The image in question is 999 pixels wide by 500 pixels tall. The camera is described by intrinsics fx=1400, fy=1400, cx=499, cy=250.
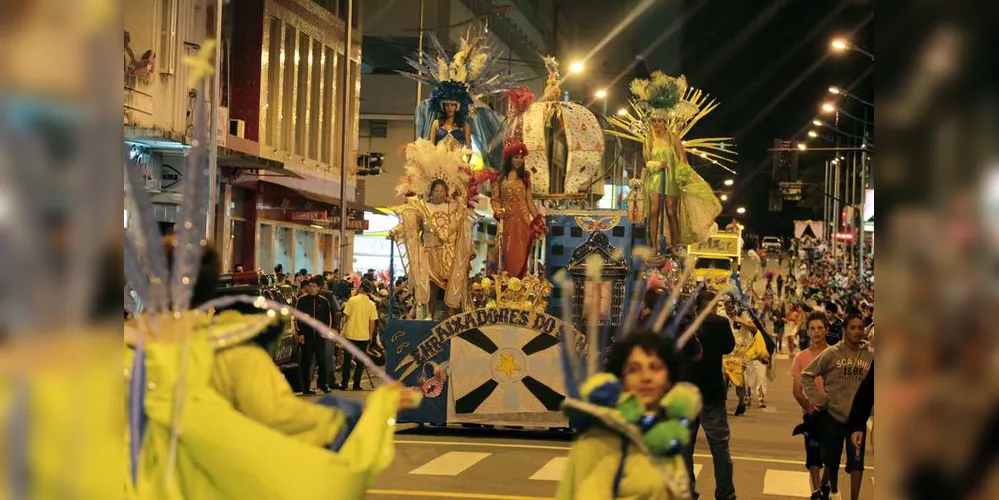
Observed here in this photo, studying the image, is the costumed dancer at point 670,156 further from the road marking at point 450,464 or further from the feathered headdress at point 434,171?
the road marking at point 450,464

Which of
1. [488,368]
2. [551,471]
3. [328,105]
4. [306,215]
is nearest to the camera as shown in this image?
[551,471]

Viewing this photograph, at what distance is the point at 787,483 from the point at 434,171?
23.6ft

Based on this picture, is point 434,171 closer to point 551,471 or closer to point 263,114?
point 551,471

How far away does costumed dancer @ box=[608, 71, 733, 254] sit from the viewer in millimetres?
21547

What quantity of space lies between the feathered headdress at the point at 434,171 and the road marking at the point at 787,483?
6290 mm

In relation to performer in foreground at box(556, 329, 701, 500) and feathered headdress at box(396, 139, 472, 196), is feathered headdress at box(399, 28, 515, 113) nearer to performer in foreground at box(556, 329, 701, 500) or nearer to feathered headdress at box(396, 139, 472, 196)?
feathered headdress at box(396, 139, 472, 196)

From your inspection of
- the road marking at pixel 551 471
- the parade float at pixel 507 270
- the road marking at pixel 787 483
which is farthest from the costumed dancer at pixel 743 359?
the road marking at pixel 551 471

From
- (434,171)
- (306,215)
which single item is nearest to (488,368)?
(434,171)

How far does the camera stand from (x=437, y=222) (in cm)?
1812

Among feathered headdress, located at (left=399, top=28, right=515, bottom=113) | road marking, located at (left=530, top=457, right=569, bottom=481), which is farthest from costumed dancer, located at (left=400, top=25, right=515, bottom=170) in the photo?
road marking, located at (left=530, top=457, right=569, bottom=481)

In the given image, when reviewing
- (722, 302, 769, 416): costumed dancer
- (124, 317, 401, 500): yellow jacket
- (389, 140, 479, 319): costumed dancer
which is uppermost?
(389, 140, 479, 319): costumed dancer

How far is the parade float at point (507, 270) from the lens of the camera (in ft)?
50.8

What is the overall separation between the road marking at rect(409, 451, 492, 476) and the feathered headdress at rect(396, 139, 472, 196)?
4744 millimetres
